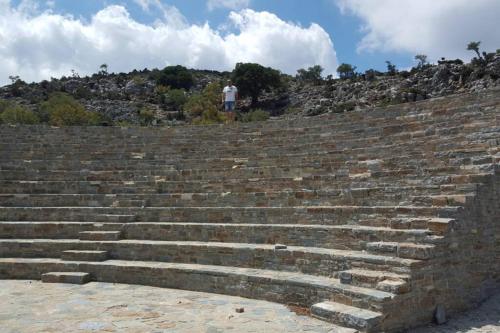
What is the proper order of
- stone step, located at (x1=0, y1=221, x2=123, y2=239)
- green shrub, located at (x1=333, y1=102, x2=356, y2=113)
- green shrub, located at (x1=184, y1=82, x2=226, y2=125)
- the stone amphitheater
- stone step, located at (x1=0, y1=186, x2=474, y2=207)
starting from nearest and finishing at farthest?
the stone amphitheater < stone step, located at (x1=0, y1=186, x2=474, y2=207) < stone step, located at (x1=0, y1=221, x2=123, y2=239) < green shrub, located at (x1=184, y1=82, x2=226, y2=125) < green shrub, located at (x1=333, y1=102, x2=356, y2=113)

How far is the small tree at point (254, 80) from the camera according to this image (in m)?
43.9

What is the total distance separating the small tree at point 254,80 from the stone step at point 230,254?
3479cm

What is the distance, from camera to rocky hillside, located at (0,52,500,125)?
31.2m

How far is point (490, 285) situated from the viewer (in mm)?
6715

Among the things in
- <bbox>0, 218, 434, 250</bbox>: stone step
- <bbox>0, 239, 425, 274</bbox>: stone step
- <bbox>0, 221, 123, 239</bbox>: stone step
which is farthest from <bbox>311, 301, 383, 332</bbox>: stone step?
<bbox>0, 221, 123, 239</bbox>: stone step

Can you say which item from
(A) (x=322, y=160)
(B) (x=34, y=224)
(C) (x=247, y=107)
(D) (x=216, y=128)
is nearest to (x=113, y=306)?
(B) (x=34, y=224)

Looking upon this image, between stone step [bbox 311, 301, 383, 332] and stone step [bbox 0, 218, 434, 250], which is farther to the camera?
stone step [bbox 0, 218, 434, 250]

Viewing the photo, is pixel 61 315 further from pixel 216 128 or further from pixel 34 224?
pixel 216 128

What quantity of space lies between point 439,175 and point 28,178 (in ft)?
32.8

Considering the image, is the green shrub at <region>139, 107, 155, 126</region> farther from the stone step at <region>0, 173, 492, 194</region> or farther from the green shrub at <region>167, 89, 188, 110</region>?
the stone step at <region>0, 173, 492, 194</region>

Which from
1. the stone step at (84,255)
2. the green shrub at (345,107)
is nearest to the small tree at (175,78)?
the green shrub at (345,107)

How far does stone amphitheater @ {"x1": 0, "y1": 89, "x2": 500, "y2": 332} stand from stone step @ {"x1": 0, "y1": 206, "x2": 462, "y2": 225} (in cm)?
Answer: 2

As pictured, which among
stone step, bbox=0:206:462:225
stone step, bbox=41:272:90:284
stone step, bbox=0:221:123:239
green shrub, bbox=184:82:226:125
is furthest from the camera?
green shrub, bbox=184:82:226:125

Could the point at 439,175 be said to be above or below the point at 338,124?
below
